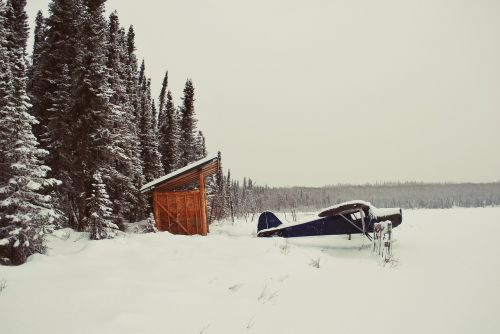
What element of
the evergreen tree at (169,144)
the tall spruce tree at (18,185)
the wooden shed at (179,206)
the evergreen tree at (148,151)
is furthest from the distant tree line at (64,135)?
the evergreen tree at (169,144)

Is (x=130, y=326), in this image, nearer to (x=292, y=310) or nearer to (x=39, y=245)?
(x=292, y=310)

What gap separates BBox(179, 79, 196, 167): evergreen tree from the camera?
111 feet

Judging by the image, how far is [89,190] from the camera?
15789mm

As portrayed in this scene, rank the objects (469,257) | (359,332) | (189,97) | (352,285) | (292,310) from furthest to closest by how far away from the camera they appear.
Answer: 1. (189,97)
2. (469,257)
3. (352,285)
4. (292,310)
5. (359,332)

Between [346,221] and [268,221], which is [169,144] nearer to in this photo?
[268,221]

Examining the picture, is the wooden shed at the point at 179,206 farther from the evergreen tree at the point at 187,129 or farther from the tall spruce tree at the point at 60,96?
the evergreen tree at the point at 187,129

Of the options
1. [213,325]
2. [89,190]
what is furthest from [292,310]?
[89,190]

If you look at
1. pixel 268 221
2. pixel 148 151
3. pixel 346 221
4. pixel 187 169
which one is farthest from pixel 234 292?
pixel 148 151

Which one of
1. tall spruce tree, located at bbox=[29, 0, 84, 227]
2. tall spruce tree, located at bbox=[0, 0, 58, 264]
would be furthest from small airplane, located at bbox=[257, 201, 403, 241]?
tall spruce tree, located at bbox=[29, 0, 84, 227]

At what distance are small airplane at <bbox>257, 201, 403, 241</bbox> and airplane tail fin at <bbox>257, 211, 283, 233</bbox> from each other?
0.97m

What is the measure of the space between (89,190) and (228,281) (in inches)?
512

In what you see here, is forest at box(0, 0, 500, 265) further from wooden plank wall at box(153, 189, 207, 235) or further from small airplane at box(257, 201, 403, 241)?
small airplane at box(257, 201, 403, 241)

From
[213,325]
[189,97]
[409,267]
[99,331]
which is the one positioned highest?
[189,97]

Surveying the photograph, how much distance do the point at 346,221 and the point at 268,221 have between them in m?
3.56
